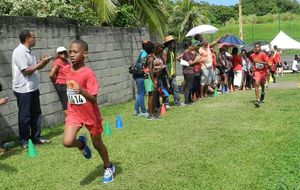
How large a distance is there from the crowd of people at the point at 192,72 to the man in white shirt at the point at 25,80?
316cm

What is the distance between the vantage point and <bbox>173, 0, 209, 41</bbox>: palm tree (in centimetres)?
4556

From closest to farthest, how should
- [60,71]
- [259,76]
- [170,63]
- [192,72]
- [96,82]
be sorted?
1. [96,82]
2. [60,71]
3. [259,76]
4. [170,63]
5. [192,72]

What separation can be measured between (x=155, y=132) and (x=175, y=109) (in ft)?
11.0

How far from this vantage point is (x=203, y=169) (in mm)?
6641

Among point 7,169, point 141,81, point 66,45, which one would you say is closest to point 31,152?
point 7,169

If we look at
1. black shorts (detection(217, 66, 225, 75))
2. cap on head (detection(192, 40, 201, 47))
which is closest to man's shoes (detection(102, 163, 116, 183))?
cap on head (detection(192, 40, 201, 47))

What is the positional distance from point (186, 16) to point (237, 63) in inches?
1133

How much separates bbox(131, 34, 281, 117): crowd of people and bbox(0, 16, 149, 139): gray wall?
1.65 meters

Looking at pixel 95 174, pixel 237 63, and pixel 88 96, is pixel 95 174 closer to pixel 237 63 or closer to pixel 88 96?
pixel 88 96

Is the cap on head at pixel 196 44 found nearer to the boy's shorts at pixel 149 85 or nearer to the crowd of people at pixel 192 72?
the crowd of people at pixel 192 72

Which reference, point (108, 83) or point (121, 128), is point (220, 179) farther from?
point (108, 83)

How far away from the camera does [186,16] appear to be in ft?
150

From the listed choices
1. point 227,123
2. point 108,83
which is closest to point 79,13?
point 108,83

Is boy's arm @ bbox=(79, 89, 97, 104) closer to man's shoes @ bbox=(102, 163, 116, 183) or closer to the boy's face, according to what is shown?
the boy's face
